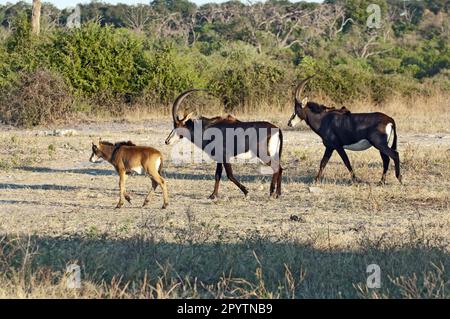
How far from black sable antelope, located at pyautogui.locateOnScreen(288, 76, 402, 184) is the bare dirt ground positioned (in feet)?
1.29

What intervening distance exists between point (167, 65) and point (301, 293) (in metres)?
20.2

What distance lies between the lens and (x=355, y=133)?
13.7 meters

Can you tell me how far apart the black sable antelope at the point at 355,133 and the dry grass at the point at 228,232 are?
1.32 ft

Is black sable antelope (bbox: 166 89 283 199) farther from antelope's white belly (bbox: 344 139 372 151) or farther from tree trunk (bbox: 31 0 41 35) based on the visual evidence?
tree trunk (bbox: 31 0 41 35)

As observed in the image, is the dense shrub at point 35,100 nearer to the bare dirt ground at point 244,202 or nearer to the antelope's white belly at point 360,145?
the bare dirt ground at point 244,202

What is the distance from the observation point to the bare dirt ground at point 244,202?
28.8ft

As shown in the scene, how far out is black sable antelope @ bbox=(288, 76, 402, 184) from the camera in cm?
1345

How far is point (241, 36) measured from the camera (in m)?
49.7

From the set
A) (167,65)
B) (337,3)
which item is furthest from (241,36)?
(167,65)

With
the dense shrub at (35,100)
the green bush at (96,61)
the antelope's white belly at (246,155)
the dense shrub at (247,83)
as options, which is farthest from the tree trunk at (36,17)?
the antelope's white belly at (246,155)

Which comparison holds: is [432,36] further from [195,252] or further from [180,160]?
[195,252]

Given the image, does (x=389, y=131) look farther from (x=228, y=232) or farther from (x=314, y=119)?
(x=228, y=232)

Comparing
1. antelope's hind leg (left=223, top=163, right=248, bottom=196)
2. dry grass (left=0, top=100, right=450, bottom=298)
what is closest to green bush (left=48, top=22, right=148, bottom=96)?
dry grass (left=0, top=100, right=450, bottom=298)

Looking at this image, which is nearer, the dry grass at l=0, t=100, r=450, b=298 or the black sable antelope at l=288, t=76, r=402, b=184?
the dry grass at l=0, t=100, r=450, b=298
